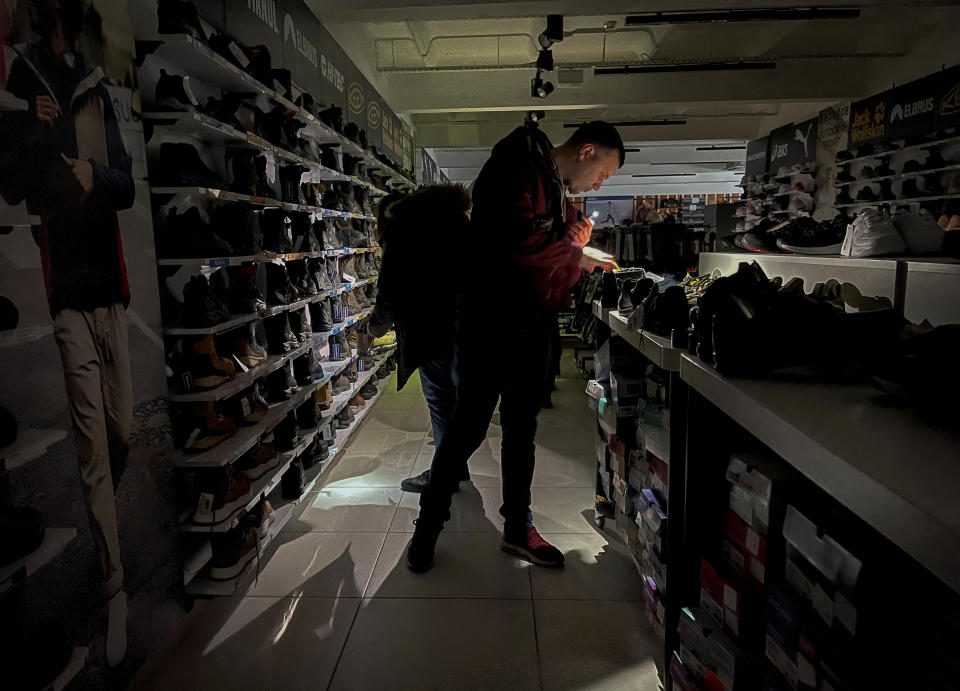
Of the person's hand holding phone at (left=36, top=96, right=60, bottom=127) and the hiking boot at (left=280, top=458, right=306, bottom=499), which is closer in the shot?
the person's hand holding phone at (left=36, top=96, right=60, bottom=127)

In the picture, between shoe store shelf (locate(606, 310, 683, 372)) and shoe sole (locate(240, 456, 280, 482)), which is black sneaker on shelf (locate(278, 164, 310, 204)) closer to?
shoe sole (locate(240, 456, 280, 482))

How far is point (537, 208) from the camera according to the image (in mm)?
2252

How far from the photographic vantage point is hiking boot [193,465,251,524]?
221 centimetres

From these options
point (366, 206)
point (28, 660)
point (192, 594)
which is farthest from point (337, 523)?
point (366, 206)

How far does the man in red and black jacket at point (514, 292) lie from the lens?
224cm

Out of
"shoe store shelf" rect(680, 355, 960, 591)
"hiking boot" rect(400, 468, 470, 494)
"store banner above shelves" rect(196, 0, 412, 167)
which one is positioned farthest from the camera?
"hiking boot" rect(400, 468, 470, 494)

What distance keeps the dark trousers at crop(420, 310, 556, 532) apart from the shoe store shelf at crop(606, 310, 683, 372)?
1.08ft

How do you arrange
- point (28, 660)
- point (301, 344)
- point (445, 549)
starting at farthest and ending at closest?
point (301, 344) < point (445, 549) < point (28, 660)

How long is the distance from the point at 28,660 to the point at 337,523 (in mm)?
1760

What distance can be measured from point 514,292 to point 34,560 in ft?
5.32

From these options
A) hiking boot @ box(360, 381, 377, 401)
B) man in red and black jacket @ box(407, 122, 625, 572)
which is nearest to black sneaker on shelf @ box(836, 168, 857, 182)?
hiking boot @ box(360, 381, 377, 401)

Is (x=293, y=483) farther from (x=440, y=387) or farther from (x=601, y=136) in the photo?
(x=601, y=136)

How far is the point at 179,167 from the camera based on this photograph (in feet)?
6.86

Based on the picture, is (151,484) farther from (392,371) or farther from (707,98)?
(707,98)
